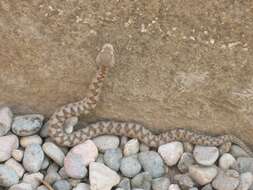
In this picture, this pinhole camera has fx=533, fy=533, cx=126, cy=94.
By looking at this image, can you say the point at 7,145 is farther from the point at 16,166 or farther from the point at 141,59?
the point at 141,59

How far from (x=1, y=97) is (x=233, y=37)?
187cm

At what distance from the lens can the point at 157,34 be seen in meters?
3.83

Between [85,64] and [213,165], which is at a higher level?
[85,64]

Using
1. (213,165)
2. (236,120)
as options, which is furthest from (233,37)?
(213,165)

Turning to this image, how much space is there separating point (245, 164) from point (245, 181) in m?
0.18

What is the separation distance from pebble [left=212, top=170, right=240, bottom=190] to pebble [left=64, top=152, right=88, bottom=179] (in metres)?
0.98

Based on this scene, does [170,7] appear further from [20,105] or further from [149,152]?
[20,105]

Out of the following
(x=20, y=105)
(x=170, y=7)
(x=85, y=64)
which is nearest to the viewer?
(x=170, y=7)

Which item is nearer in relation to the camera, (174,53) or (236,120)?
(174,53)

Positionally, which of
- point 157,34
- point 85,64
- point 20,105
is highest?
point 157,34

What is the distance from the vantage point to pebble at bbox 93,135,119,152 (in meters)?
4.13

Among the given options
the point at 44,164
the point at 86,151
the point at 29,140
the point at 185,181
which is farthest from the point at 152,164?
the point at 29,140

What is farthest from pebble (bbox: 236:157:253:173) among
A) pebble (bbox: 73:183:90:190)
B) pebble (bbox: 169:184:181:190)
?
pebble (bbox: 73:183:90:190)

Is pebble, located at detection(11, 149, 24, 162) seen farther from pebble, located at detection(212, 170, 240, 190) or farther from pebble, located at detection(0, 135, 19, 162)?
pebble, located at detection(212, 170, 240, 190)
